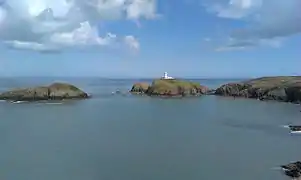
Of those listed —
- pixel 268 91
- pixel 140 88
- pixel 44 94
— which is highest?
pixel 140 88

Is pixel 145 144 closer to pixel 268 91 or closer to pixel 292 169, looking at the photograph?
pixel 292 169

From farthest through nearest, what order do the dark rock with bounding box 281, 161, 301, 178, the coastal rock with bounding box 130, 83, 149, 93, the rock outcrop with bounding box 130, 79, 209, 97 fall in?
1. the coastal rock with bounding box 130, 83, 149, 93
2. the rock outcrop with bounding box 130, 79, 209, 97
3. the dark rock with bounding box 281, 161, 301, 178

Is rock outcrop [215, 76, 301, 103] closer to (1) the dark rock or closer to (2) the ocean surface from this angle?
(2) the ocean surface

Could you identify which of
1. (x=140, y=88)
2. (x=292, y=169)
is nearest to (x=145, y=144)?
(x=292, y=169)

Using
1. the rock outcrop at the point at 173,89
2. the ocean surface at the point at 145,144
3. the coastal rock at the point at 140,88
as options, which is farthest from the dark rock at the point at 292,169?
the coastal rock at the point at 140,88

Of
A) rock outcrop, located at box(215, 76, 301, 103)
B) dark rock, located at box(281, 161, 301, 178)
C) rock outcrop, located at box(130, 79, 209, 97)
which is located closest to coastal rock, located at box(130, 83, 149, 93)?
rock outcrop, located at box(130, 79, 209, 97)

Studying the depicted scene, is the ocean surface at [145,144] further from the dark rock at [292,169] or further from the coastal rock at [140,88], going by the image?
the coastal rock at [140,88]
